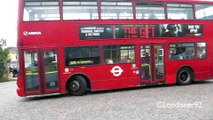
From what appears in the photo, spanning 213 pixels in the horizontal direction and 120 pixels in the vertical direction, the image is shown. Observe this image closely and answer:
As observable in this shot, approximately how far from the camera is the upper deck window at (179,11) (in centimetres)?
1367

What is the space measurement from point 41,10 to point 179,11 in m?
6.56

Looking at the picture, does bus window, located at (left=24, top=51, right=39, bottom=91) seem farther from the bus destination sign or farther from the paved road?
the bus destination sign

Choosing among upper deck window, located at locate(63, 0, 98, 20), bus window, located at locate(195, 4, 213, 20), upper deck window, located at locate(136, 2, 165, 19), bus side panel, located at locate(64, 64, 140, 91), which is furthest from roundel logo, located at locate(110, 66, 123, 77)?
bus window, located at locate(195, 4, 213, 20)

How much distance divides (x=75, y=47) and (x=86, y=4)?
191 centimetres

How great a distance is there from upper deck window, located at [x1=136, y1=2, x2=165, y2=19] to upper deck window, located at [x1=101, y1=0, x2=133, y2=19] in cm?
43

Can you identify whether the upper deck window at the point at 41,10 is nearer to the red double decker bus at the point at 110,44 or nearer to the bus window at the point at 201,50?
the red double decker bus at the point at 110,44

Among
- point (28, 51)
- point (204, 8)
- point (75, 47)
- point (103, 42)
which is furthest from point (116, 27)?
point (204, 8)

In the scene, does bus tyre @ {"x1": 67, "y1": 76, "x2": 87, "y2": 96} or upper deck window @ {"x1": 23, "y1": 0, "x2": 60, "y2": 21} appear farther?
bus tyre @ {"x1": 67, "y1": 76, "x2": 87, "y2": 96}

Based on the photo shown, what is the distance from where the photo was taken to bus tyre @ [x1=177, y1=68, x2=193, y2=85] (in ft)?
46.1

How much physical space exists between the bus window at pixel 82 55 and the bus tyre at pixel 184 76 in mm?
4350

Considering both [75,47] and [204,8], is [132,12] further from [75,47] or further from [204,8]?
[204,8]

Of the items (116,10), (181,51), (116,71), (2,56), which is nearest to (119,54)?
(116,71)

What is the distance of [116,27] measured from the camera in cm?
1260

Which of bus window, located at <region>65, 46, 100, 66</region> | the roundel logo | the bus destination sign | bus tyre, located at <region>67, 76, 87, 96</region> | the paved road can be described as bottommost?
the paved road
